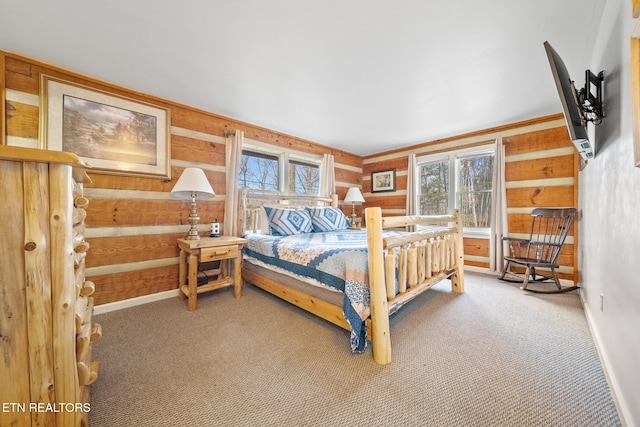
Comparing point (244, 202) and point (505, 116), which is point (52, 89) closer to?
point (244, 202)

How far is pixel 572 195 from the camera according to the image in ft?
9.59

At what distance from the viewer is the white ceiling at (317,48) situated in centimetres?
146

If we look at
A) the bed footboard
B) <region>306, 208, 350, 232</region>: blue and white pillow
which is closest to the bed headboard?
<region>306, 208, 350, 232</region>: blue and white pillow

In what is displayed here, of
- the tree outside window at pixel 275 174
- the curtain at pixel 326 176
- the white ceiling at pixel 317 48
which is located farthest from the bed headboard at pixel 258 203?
the white ceiling at pixel 317 48

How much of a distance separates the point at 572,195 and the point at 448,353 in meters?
2.96

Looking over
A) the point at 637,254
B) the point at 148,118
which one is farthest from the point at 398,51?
the point at 148,118

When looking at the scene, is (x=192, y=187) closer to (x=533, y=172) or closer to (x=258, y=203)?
(x=258, y=203)

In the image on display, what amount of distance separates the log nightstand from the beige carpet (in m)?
0.26

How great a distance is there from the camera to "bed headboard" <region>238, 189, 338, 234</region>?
120 inches

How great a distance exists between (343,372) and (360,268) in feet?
2.09

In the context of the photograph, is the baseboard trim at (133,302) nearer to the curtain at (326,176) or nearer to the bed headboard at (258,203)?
the bed headboard at (258,203)

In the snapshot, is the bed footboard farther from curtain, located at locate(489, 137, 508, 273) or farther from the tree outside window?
the tree outside window

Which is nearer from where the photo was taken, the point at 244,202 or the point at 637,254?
the point at 637,254

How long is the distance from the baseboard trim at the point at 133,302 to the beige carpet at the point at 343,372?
0.11 metres
